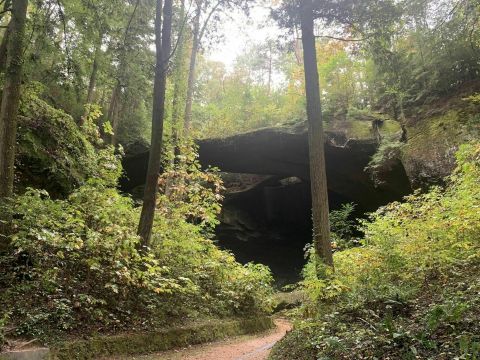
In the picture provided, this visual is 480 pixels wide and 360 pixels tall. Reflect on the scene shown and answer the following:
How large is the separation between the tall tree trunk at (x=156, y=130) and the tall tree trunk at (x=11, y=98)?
2597 millimetres

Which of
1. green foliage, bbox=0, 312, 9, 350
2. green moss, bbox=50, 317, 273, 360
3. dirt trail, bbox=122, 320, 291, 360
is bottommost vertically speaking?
dirt trail, bbox=122, 320, 291, 360

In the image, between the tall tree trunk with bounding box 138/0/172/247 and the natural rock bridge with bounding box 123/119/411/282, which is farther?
the natural rock bridge with bounding box 123/119/411/282

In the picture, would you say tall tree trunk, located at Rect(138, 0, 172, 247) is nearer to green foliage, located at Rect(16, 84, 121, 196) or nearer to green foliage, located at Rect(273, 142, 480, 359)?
green foliage, located at Rect(16, 84, 121, 196)

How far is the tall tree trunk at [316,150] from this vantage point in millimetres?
8000

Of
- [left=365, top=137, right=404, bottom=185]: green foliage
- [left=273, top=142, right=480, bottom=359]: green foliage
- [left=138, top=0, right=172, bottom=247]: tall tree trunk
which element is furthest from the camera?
[left=365, top=137, right=404, bottom=185]: green foliage

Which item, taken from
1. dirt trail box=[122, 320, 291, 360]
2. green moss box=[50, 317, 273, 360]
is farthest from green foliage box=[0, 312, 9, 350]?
dirt trail box=[122, 320, 291, 360]

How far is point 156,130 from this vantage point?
871cm

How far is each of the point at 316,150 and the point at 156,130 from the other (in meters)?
3.62

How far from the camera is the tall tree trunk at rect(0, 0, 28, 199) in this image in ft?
23.0

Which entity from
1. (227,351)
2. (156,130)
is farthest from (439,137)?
(227,351)

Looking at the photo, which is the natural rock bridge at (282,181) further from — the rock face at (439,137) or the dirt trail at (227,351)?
the dirt trail at (227,351)

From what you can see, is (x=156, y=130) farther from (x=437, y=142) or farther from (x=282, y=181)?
(x=282, y=181)

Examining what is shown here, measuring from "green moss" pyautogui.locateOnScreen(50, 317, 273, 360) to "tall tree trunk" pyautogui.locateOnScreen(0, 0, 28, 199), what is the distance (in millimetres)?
3189

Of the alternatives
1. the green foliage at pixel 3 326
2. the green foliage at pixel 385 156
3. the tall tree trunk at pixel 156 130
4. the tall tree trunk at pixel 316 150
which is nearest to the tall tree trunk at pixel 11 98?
the green foliage at pixel 3 326
